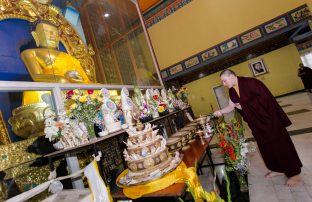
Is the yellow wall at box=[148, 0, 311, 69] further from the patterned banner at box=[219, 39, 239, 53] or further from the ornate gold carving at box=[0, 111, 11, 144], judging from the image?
A: the ornate gold carving at box=[0, 111, 11, 144]

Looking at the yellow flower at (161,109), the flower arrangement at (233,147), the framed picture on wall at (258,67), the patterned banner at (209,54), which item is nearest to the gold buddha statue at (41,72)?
the yellow flower at (161,109)

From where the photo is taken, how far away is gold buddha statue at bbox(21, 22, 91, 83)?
242 centimetres

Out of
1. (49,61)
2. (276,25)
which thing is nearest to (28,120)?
(49,61)

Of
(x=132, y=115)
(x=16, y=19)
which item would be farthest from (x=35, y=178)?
(x=16, y=19)

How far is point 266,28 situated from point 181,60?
309cm

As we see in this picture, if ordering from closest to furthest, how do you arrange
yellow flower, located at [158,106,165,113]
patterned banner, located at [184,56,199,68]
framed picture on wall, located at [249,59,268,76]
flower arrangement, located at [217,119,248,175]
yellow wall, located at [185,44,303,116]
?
flower arrangement, located at [217,119,248,175]
yellow flower, located at [158,106,165,113]
patterned banner, located at [184,56,199,68]
yellow wall, located at [185,44,303,116]
framed picture on wall, located at [249,59,268,76]

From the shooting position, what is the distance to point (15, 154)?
1941mm

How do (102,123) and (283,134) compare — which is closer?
(102,123)

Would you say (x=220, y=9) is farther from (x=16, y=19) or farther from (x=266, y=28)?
(x=16, y=19)

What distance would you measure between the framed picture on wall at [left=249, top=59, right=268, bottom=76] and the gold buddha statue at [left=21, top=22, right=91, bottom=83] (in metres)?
11.0

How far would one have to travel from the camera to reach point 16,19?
253cm

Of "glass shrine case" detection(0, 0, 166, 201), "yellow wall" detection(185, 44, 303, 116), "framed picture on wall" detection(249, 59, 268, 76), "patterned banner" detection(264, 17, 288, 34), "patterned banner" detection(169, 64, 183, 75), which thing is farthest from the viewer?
"framed picture on wall" detection(249, 59, 268, 76)

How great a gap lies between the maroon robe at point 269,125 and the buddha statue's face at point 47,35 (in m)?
2.74

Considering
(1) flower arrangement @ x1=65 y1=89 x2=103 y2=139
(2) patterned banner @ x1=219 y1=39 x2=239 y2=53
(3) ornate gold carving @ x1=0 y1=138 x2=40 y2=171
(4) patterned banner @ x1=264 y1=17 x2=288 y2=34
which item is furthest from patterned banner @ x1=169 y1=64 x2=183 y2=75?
(3) ornate gold carving @ x1=0 y1=138 x2=40 y2=171
